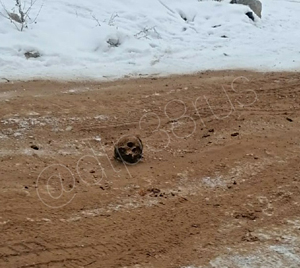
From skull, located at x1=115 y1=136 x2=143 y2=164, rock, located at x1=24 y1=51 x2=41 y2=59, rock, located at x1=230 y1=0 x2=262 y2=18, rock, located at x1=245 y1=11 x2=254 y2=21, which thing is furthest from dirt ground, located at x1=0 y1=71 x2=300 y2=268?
rock, located at x1=230 y1=0 x2=262 y2=18

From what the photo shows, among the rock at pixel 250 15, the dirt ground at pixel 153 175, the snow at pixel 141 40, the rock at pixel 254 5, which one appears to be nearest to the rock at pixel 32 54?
the snow at pixel 141 40

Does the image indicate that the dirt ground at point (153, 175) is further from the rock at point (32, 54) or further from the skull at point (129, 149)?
the rock at point (32, 54)

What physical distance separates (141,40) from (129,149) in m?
3.58

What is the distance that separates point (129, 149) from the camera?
4664 millimetres

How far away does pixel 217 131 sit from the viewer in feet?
17.5

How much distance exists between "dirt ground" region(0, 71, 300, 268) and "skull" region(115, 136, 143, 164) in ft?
0.30

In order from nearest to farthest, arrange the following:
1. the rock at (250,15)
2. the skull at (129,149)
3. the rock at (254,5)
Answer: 1. the skull at (129,149)
2. the rock at (250,15)
3. the rock at (254,5)

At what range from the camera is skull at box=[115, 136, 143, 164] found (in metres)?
4.65

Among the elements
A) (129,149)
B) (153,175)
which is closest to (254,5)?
(129,149)

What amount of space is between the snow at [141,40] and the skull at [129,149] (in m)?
2.09

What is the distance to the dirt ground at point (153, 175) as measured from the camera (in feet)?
11.7

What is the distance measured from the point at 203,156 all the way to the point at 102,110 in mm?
1313

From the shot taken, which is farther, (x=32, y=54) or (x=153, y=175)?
(x=32, y=54)

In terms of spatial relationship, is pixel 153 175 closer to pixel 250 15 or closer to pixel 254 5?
pixel 250 15
